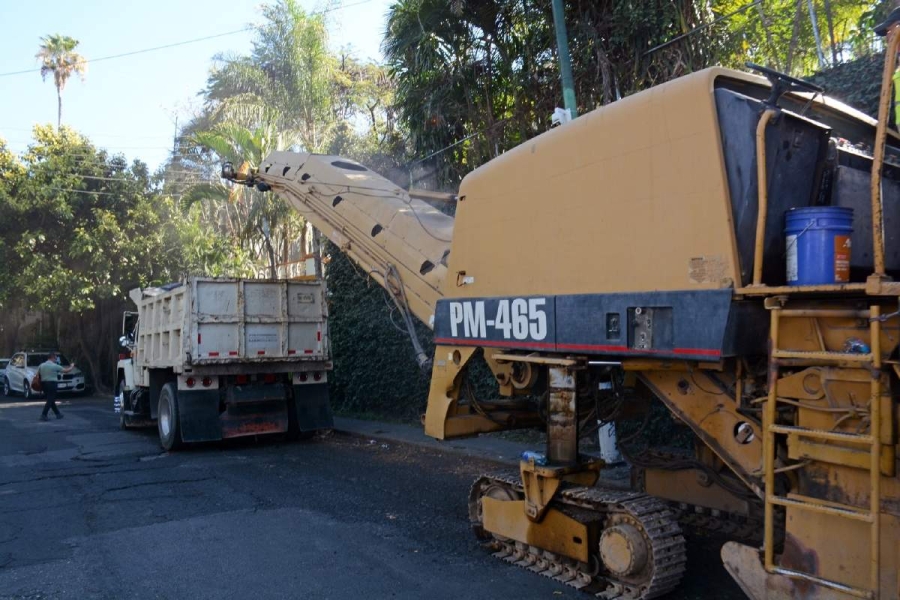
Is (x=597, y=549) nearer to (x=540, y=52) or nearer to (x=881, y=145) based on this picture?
(x=881, y=145)

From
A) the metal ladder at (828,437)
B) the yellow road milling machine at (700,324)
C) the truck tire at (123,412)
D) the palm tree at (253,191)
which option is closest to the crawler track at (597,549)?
the yellow road milling machine at (700,324)

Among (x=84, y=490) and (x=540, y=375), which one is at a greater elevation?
(x=540, y=375)

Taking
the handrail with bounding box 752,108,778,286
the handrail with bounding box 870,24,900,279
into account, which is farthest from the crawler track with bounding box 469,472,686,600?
the handrail with bounding box 870,24,900,279

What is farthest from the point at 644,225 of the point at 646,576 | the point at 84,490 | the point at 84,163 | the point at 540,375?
the point at 84,163

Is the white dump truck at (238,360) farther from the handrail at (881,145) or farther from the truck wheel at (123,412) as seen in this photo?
the handrail at (881,145)

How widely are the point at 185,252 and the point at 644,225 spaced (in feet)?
72.2

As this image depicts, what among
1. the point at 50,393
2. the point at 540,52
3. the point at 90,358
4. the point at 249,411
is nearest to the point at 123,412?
the point at 50,393

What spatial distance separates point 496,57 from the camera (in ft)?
41.7

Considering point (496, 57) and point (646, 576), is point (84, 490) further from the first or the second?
point (496, 57)

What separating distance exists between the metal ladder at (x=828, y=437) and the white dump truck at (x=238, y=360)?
905 centimetres

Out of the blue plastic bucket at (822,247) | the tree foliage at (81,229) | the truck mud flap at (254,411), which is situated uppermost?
the tree foliage at (81,229)

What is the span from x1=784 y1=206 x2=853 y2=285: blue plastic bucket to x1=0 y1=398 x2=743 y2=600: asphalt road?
95.1 inches

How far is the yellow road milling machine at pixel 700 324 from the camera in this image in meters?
3.57

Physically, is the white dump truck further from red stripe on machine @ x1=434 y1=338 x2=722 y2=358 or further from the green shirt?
the green shirt
